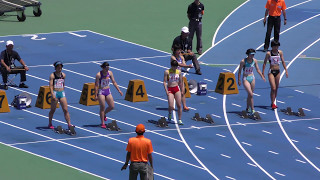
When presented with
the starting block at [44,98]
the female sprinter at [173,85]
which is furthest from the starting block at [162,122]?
the starting block at [44,98]

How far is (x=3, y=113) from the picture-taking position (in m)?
28.5

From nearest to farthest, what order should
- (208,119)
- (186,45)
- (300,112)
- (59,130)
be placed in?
(59,130) → (208,119) → (300,112) → (186,45)

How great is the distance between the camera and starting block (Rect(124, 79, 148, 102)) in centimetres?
3028

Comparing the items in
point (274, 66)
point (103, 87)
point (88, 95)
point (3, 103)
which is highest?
point (274, 66)

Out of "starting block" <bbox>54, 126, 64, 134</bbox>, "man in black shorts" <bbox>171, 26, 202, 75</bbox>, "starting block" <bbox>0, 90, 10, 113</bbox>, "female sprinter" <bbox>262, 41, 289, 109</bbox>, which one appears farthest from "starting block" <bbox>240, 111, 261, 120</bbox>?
"starting block" <bbox>0, 90, 10, 113</bbox>

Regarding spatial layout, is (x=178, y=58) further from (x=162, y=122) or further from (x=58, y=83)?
(x=58, y=83)

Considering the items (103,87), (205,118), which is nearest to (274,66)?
(205,118)

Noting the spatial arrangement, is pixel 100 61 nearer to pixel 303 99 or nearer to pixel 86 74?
pixel 86 74

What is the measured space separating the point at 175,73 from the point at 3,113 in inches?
199

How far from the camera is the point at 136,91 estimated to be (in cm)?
3033

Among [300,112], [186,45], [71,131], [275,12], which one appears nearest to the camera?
[71,131]

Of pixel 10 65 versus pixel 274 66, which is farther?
pixel 10 65

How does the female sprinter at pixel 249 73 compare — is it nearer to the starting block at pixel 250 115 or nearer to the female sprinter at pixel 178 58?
the starting block at pixel 250 115

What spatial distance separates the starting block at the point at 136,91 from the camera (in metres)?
30.3
